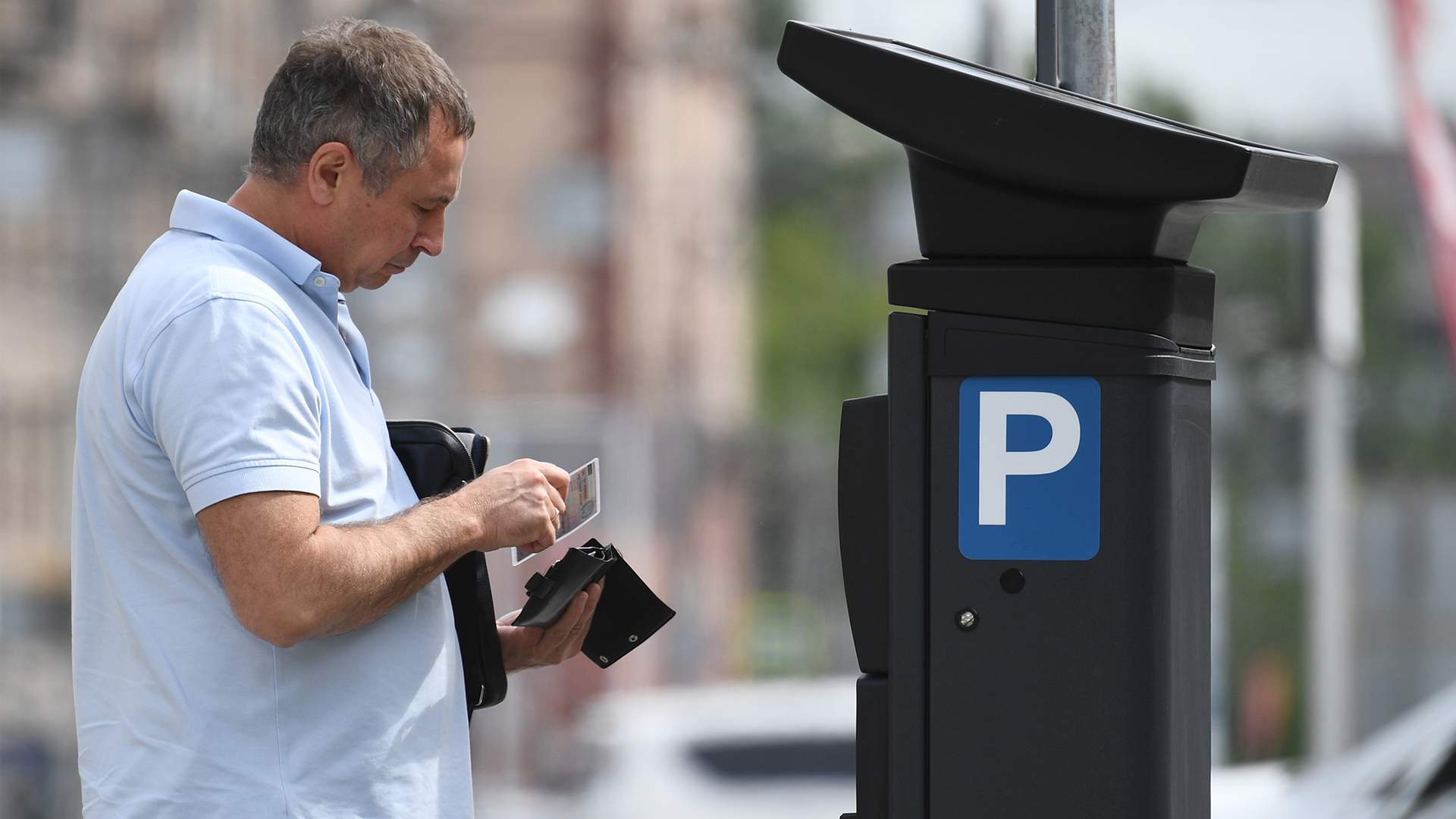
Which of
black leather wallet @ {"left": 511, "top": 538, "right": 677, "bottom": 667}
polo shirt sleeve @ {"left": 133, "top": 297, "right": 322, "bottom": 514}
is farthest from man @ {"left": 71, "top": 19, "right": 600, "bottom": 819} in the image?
black leather wallet @ {"left": 511, "top": 538, "right": 677, "bottom": 667}

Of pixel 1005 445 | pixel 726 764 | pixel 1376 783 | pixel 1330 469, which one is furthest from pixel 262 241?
pixel 726 764

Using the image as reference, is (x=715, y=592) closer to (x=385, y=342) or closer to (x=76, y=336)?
A: (x=385, y=342)

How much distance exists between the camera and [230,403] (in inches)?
79.2

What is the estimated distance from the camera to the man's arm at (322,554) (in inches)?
78.7

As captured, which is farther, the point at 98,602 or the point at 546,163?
the point at 546,163

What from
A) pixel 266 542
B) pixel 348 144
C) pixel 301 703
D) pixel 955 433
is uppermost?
pixel 348 144

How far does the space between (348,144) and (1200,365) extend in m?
1.09

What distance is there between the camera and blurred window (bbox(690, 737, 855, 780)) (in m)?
10.3

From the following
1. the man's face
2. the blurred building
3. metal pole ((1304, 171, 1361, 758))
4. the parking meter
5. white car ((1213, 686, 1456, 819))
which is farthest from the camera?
the blurred building

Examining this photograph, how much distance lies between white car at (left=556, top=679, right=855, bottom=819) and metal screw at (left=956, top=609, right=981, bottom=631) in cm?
798

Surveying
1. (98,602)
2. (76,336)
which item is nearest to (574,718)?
(76,336)

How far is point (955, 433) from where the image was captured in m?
2.16

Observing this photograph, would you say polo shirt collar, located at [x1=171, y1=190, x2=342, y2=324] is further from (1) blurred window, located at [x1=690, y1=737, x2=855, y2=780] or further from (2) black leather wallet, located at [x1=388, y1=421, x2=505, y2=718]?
(1) blurred window, located at [x1=690, y1=737, x2=855, y2=780]

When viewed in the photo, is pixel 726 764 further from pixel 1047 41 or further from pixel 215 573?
pixel 215 573
